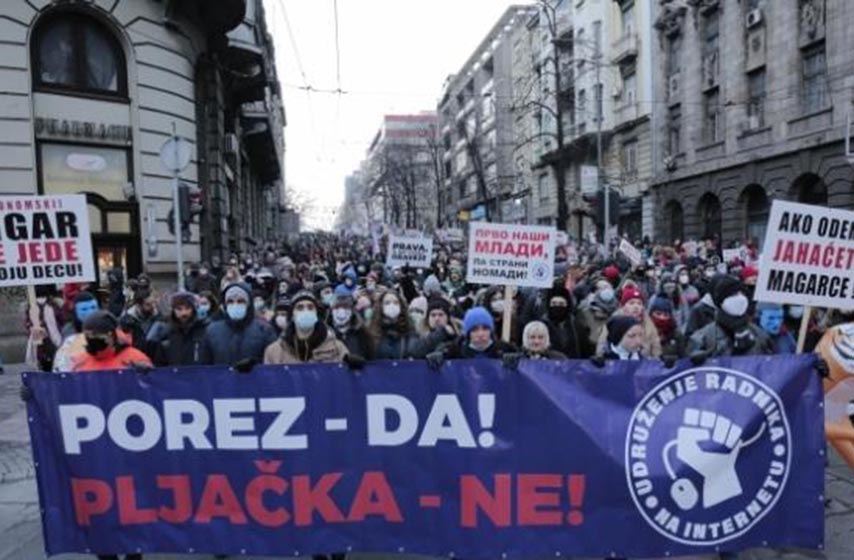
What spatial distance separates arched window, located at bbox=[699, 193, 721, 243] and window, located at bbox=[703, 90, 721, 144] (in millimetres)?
2395

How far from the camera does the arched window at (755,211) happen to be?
2772 cm

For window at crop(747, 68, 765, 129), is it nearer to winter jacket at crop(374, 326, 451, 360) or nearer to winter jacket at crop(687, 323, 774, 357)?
winter jacket at crop(687, 323, 774, 357)

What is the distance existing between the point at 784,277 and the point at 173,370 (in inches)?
147

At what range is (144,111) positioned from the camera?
15.6m

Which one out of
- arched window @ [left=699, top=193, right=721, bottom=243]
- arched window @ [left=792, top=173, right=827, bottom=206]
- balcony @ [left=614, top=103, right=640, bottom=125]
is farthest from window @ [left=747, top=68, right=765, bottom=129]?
balcony @ [left=614, top=103, right=640, bottom=125]

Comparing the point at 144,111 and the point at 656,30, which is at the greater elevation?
the point at 656,30

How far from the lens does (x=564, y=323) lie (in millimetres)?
7117

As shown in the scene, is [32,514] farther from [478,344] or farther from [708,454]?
[708,454]

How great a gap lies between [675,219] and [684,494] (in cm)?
3244

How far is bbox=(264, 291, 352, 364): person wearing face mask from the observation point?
509cm

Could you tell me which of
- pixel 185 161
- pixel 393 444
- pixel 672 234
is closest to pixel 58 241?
pixel 393 444

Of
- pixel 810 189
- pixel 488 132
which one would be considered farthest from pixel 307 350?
pixel 488 132

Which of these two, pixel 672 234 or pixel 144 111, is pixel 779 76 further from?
pixel 144 111

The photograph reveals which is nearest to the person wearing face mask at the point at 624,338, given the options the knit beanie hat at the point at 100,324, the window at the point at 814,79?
the knit beanie hat at the point at 100,324
